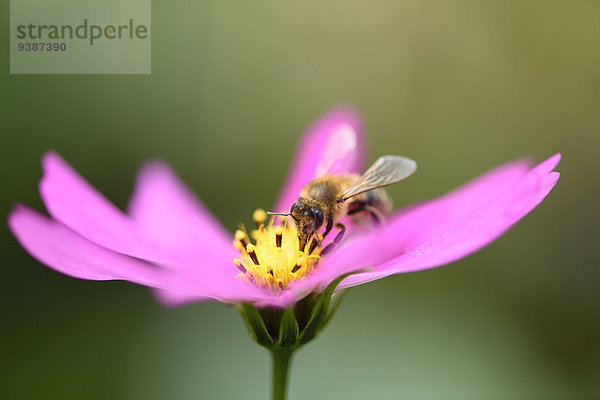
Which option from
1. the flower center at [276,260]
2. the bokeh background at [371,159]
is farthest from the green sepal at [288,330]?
the bokeh background at [371,159]

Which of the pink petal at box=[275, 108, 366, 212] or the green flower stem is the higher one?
the pink petal at box=[275, 108, 366, 212]

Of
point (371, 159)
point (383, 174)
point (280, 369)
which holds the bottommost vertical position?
point (280, 369)

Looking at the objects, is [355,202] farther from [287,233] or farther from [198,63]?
[198,63]

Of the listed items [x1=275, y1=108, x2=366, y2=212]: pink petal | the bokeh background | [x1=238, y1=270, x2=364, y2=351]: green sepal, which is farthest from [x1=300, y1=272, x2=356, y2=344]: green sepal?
the bokeh background

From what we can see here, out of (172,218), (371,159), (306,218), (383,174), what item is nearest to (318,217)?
(306,218)

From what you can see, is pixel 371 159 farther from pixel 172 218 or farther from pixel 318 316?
pixel 318 316

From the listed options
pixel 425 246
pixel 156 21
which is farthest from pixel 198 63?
pixel 425 246

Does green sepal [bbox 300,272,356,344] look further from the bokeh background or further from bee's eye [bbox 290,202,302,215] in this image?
the bokeh background
